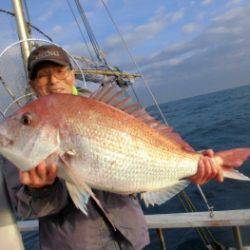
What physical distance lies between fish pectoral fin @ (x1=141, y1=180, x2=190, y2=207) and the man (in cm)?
12

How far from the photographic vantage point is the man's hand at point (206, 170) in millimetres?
3000

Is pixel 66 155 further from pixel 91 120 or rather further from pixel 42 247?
pixel 42 247

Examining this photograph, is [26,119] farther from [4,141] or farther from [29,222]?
[29,222]

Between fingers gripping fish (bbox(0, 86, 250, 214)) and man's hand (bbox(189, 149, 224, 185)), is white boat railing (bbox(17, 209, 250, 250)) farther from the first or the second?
fingers gripping fish (bbox(0, 86, 250, 214))

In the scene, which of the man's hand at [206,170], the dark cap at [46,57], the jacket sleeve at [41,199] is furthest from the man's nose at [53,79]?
the man's hand at [206,170]

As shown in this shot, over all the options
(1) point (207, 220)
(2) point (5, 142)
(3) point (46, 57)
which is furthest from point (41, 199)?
(1) point (207, 220)

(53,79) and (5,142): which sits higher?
(53,79)

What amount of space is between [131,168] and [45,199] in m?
0.64

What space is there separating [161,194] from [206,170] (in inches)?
15.2

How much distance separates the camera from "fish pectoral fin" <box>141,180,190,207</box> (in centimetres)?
294

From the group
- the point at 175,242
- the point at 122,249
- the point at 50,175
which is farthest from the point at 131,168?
the point at 175,242

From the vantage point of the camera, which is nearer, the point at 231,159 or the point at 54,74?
the point at 231,159

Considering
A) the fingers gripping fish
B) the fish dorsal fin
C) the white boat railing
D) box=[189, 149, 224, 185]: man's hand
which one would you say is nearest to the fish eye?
the fingers gripping fish

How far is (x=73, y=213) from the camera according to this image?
296 centimetres
